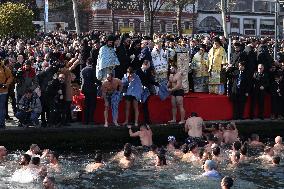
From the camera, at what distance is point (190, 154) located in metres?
16.6

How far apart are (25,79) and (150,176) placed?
470cm

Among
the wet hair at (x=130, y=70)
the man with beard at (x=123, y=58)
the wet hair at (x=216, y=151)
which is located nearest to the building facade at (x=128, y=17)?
the man with beard at (x=123, y=58)

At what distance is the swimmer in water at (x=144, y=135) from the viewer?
59.5ft

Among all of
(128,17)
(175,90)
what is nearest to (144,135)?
(175,90)

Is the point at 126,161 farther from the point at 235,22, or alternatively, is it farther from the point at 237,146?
the point at 235,22

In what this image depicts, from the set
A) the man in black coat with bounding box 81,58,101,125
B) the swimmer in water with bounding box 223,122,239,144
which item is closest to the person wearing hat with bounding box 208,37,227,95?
the swimmer in water with bounding box 223,122,239,144

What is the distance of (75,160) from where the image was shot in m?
17.2

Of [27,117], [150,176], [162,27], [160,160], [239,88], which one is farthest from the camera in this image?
[162,27]

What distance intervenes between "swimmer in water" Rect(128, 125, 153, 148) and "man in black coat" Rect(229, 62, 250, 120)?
303 centimetres

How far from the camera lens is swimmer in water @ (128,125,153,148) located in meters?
18.1

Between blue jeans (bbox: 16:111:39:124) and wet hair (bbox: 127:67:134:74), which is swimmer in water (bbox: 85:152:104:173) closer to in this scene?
blue jeans (bbox: 16:111:39:124)

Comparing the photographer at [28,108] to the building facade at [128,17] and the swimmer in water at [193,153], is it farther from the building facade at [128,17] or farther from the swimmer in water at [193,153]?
the building facade at [128,17]

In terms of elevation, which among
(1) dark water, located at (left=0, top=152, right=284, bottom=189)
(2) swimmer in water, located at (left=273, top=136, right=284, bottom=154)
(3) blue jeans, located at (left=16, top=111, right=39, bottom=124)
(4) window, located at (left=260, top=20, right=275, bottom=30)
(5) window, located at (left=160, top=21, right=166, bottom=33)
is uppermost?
(4) window, located at (left=260, top=20, right=275, bottom=30)

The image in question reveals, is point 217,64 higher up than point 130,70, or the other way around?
point 217,64
